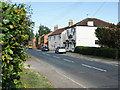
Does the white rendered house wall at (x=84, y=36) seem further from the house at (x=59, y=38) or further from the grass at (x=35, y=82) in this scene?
the grass at (x=35, y=82)

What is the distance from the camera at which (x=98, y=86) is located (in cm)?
778

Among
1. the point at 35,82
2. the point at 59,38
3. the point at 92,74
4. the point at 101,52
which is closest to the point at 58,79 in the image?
the point at 35,82

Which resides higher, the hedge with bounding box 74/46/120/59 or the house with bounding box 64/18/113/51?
the house with bounding box 64/18/113/51

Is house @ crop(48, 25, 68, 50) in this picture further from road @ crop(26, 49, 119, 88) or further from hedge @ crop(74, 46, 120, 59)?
road @ crop(26, 49, 119, 88)

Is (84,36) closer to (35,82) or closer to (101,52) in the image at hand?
(101,52)

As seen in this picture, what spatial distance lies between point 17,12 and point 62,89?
4.27 m

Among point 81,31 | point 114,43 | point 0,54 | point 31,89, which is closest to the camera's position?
point 0,54

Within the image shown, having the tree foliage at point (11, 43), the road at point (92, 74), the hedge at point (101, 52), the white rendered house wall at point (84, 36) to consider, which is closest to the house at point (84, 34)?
the white rendered house wall at point (84, 36)

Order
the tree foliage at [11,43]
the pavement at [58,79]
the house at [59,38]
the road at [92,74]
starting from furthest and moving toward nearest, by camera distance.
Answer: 1. the house at [59,38]
2. the road at [92,74]
3. the pavement at [58,79]
4. the tree foliage at [11,43]

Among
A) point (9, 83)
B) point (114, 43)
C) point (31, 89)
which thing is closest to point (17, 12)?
point (9, 83)

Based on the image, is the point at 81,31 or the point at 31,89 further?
the point at 81,31

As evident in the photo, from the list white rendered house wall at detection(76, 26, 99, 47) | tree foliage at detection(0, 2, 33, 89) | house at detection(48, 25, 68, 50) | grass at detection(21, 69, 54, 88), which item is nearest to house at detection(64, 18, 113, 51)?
white rendered house wall at detection(76, 26, 99, 47)

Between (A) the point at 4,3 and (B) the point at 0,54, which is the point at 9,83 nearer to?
(B) the point at 0,54

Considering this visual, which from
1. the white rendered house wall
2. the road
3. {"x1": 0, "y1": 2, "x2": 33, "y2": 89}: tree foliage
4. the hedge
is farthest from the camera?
the white rendered house wall
